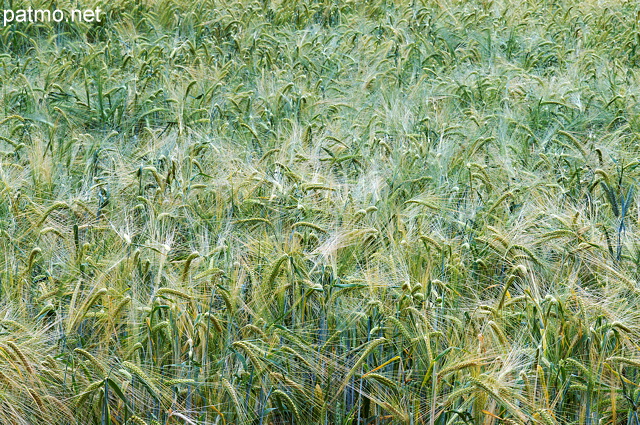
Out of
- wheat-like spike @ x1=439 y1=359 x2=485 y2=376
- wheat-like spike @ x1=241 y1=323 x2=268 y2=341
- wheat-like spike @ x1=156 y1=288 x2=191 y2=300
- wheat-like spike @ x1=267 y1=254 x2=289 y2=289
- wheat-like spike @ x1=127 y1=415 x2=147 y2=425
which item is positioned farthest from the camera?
wheat-like spike @ x1=267 y1=254 x2=289 y2=289

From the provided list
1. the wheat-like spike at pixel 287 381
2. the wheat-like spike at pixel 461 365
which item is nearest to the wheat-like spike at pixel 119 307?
the wheat-like spike at pixel 287 381

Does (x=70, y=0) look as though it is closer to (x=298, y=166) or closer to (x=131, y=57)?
(x=131, y=57)

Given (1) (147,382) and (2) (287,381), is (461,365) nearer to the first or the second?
(2) (287,381)

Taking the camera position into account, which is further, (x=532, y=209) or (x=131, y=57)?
(x=131, y=57)

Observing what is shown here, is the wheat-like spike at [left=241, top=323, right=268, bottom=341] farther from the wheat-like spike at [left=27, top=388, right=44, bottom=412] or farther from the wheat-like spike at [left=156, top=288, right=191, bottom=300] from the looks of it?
the wheat-like spike at [left=27, top=388, right=44, bottom=412]

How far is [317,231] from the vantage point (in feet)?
9.34

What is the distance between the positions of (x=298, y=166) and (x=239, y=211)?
0.49 metres

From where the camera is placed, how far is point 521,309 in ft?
8.23

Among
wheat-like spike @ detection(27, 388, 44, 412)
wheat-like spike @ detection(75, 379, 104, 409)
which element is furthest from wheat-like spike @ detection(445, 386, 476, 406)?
wheat-like spike @ detection(27, 388, 44, 412)

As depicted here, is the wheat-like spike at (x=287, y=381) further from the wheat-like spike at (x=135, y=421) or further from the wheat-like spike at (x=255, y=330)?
the wheat-like spike at (x=135, y=421)

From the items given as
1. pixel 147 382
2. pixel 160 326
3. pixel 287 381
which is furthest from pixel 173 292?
pixel 287 381

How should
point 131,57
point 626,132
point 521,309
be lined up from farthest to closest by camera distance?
1. point 131,57
2. point 626,132
3. point 521,309

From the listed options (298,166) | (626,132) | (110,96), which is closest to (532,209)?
(298,166)

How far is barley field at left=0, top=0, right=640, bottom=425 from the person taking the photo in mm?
2078
